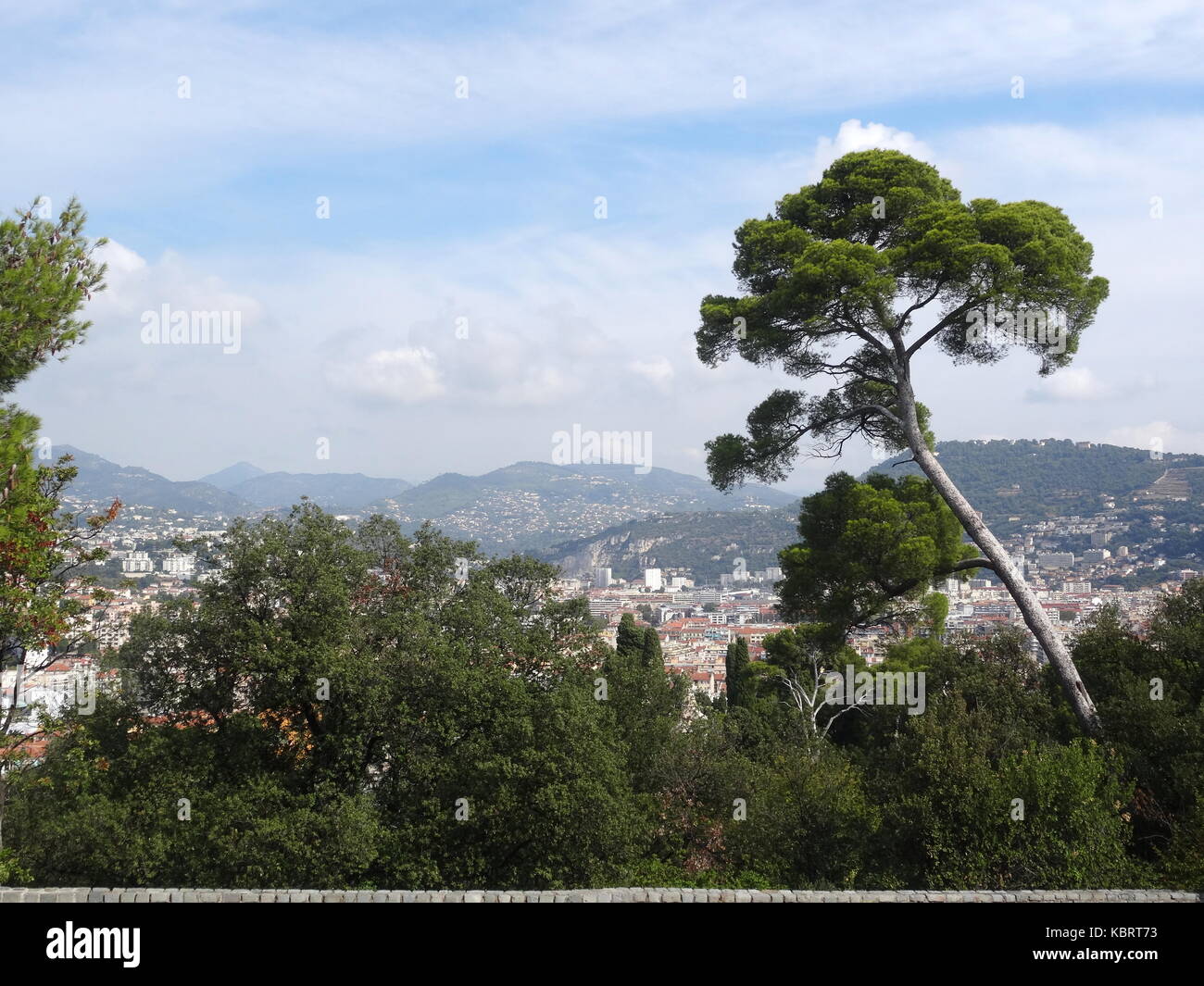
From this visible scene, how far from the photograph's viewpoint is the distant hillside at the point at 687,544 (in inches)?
4732

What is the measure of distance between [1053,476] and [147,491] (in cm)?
14422

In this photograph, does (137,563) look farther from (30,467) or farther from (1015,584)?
(1015,584)

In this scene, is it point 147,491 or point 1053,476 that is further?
point 147,491

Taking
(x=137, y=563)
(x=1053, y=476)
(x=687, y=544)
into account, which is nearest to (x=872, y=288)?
(x=137, y=563)

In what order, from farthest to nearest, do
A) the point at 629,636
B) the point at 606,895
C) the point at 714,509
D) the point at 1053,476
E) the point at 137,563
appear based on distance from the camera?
the point at 714,509
the point at 1053,476
the point at 137,563
the point at 629,636
the point at 606,895

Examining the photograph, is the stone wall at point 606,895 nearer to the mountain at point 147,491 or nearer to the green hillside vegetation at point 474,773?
the green hillside vegetation at point 474,773

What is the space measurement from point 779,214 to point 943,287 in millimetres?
2513

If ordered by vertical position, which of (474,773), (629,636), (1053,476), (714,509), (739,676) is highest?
(1053,476)

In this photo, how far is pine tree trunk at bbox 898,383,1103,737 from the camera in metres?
9.31

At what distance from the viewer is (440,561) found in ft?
33.9

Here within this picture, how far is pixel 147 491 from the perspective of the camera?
15812 cm

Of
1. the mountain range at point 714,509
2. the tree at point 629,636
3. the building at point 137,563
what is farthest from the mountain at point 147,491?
the tree at point 629,636
